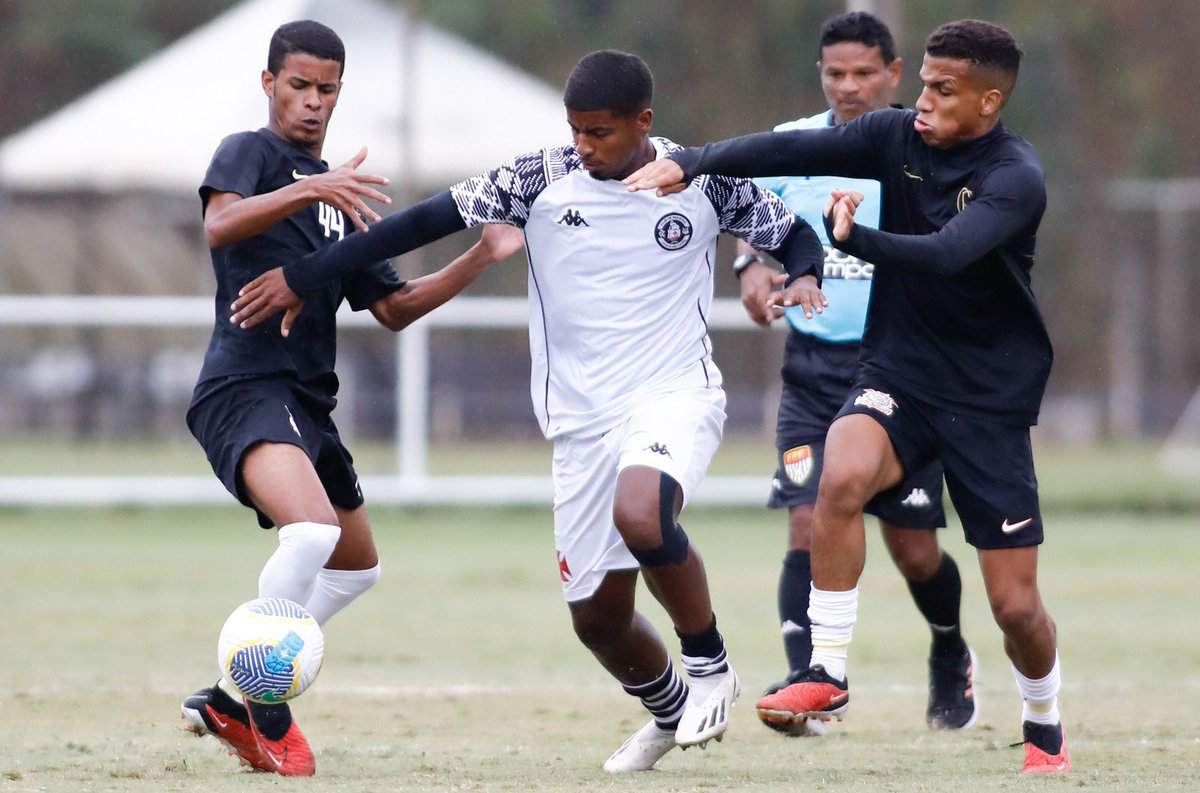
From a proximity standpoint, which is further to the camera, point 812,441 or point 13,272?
point 13,272

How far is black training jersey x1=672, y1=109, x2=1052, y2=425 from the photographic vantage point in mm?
5875

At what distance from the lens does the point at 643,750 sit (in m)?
6.23

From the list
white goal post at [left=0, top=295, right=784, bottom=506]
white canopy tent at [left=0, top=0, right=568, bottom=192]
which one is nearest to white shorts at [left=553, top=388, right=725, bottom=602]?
white goal post at [left=0, top=295, right=784, bottom=506]

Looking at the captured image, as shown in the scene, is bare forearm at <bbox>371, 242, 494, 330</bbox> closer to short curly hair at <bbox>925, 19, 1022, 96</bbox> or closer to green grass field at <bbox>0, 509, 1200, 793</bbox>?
green grass field at <bbox>0, 509, 1200, 793</bbox>

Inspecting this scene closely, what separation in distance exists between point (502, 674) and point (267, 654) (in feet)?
10.3

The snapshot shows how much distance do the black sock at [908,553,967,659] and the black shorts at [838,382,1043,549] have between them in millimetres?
1539

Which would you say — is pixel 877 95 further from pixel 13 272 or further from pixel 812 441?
pixel 13 272

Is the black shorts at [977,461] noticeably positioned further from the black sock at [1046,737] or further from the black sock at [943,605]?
the black sock at [943,605]

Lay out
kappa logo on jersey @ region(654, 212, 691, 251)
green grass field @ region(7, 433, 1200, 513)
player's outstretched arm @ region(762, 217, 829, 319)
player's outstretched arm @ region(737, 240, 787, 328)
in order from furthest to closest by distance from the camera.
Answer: green grass field @ region(7, 433, 1200, 513), player's outstretched arm @ region(737, 240, 787, 328), kappa logo on jersey @ region(654, 212, 691, 251), player's outstretched arm @ region(762, 217, 829, 319)

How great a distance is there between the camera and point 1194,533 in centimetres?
1680

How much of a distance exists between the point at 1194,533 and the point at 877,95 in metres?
10.3

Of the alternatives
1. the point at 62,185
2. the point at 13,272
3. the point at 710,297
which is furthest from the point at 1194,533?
the point at 13,272

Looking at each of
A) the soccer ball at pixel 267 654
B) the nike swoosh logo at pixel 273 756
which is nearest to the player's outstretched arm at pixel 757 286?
the soccer ball at pixel 267 654

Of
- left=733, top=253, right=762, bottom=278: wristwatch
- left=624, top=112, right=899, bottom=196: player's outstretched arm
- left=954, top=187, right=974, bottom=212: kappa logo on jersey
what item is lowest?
left=733, top=253, right=762, bottom=278: wristwatch
